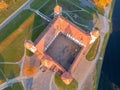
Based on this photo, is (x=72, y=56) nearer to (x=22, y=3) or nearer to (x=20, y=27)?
(x=20, y=27)

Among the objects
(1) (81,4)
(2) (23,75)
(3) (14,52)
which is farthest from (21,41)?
(1) (81,4)

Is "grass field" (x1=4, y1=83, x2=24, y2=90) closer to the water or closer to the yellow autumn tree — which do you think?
the water

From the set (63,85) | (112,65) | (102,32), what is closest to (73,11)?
(102,32)

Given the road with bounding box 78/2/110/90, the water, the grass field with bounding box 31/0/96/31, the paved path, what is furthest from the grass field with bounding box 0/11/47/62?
the water

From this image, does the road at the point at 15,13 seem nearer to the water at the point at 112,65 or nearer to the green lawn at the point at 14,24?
the green lawn at the point at 14,24

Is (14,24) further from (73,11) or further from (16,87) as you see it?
(16,87)

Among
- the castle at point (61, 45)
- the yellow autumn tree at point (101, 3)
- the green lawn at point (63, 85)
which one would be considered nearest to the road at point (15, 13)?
the castle at point (61, 45)
